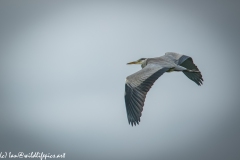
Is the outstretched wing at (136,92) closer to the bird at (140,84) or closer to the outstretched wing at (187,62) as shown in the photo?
the bird at (140,84)

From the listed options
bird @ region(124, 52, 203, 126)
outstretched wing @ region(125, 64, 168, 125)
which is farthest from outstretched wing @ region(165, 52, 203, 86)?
outstretched wing @ region(125, 64, 168, 125)

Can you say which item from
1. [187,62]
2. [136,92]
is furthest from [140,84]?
[187,62]

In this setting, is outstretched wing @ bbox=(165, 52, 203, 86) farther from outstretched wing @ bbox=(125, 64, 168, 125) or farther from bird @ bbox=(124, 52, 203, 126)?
outstretched wing @ bbox=(125, 64, 168, 125)

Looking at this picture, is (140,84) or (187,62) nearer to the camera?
(140,84)

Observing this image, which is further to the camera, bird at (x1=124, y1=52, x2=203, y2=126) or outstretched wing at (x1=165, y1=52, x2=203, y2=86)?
outstretched wing at (x1=165, y1=52, x2=203, y2=86)

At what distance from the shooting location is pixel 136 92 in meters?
14.3

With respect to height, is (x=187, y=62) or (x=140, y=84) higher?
(x=187, y=62)

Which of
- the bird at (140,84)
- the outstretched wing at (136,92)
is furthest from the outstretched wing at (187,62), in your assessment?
the outstretched wing at (136,92)

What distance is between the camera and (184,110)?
71.2 metres

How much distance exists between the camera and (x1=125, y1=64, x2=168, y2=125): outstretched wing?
559 inches

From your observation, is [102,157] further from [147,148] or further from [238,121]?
[238,121]

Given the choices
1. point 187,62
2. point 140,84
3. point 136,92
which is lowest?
point 136,92

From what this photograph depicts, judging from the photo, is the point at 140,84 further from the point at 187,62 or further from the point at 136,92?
the point at 187,62

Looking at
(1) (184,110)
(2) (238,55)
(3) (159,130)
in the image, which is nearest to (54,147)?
(3) (159,130)
